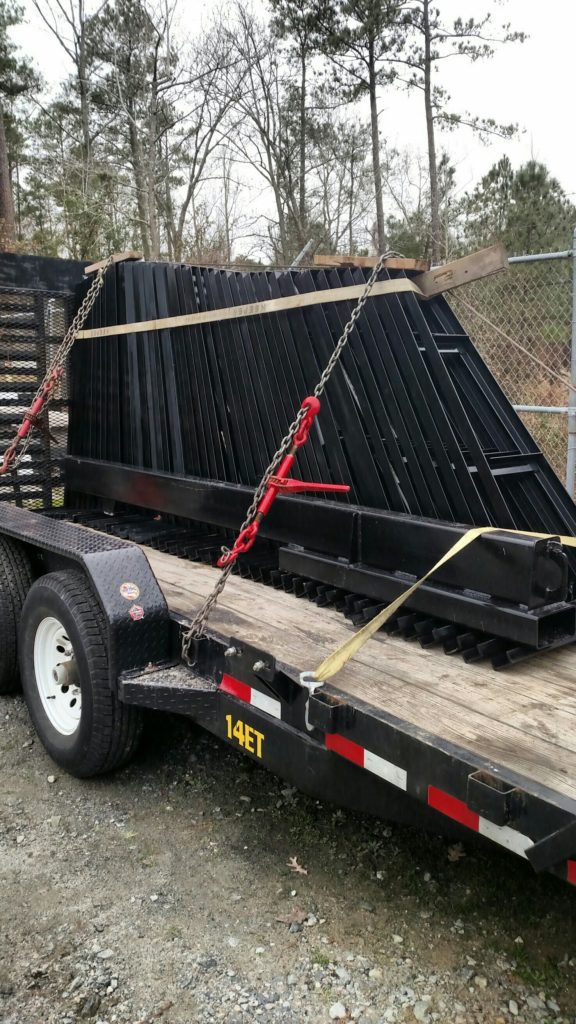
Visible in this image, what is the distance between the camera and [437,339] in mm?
3113

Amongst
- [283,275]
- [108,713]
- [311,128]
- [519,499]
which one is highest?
[311,128]

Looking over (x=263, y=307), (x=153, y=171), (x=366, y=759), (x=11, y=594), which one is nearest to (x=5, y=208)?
(x=153, y=171)

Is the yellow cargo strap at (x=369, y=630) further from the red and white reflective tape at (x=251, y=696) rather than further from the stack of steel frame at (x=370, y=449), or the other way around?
the red and white reflective tape at (x=251, y=696)

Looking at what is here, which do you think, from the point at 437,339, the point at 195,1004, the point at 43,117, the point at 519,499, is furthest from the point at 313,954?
the point at 43,117

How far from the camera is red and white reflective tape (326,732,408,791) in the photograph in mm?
2014

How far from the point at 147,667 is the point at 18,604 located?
4.37 feet

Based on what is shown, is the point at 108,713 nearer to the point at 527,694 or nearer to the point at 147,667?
the point at 147,667

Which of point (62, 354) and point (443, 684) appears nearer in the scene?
point (443, 684)

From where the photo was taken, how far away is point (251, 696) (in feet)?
8.31

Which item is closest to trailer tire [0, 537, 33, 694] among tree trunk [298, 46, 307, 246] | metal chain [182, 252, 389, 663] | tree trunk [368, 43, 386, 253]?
metal chain [182, 252, 389, 663]

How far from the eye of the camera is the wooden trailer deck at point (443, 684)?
6.55ft

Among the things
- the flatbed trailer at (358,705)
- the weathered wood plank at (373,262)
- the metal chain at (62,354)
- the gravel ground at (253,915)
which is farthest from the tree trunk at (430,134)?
the gravel ground at (253,915)

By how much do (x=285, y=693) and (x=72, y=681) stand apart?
123 centimetres

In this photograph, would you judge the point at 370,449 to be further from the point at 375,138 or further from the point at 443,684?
the point at 375,138
